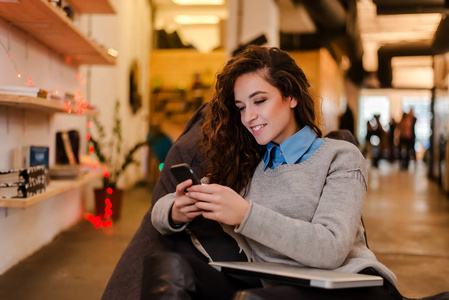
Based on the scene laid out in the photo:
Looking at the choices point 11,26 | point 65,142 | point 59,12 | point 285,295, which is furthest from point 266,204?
point 65,142

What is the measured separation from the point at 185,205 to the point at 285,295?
41 centimetres

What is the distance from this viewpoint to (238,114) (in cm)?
186

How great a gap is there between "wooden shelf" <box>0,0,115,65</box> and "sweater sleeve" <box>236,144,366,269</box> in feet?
6.12

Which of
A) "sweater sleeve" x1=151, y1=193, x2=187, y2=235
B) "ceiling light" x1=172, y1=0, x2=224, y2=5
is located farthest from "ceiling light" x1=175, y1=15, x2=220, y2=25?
"sweater sleeve" x1=151, y1=193, x2=187, y2=235

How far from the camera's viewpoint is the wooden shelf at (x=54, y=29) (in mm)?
2795

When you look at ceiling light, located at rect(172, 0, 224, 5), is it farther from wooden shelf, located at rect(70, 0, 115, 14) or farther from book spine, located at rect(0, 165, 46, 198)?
book spine, located at rect(0, 165, 46, 198)

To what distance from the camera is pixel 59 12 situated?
2975 millimetres

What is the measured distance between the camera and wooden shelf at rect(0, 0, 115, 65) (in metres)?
2.79

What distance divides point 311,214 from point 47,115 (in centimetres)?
300

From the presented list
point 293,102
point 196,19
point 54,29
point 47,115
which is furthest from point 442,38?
point 293,102

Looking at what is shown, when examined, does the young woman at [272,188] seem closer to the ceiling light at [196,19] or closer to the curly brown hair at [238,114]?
the curly brown hair at [238,114]

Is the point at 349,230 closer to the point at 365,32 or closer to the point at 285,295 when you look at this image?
the point at 285,295

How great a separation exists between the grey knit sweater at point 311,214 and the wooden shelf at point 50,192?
1.18 m

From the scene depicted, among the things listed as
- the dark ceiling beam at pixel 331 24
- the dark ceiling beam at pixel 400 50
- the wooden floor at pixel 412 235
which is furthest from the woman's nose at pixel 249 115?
the dark ceiling beam at pixel 400 50
